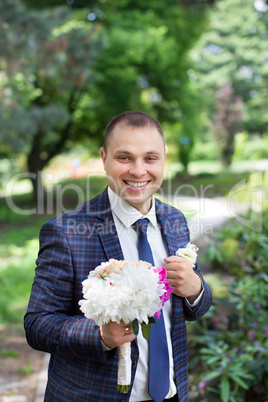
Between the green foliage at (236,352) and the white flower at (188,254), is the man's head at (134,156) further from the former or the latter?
the green foliage at (236,352)

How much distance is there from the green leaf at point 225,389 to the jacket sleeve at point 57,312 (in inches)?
55.1

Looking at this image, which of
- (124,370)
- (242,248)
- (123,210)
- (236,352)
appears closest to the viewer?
(124,370)

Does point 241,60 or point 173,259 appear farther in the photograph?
point 241,60

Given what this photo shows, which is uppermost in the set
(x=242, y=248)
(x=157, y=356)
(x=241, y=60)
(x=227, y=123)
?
(x=241, y=60)

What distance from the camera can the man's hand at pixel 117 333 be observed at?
1.19 metres

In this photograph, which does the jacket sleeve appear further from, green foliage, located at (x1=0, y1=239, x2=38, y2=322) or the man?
green foliage, located at (x1=0, y1=239, x2=38, y2=322)

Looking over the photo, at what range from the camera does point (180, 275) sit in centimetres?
145

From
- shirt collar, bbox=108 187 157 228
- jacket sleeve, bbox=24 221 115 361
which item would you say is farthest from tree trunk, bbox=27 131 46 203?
jacket sleeve, bbox=24 221 115 361

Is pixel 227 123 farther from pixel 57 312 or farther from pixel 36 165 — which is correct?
pixel 57 312

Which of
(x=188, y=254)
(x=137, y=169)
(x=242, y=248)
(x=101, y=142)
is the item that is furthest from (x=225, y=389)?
(x=101, y=142)

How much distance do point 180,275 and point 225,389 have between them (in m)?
1.37

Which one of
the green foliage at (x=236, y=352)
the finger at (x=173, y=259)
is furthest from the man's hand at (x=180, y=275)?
the green foliage at (x=236, y=352)

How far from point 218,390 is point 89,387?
1.53m

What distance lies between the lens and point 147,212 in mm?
1628
